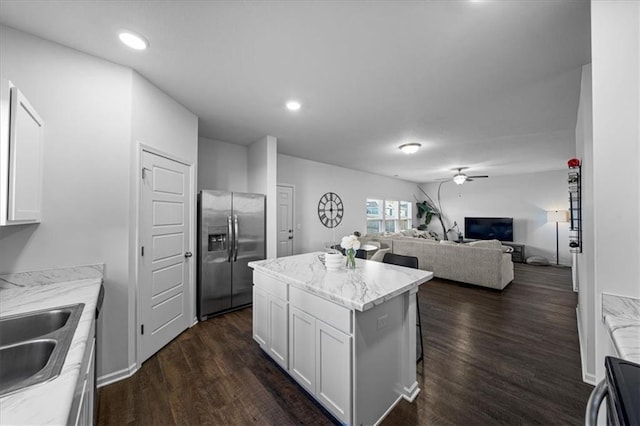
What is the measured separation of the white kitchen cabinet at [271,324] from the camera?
203cm

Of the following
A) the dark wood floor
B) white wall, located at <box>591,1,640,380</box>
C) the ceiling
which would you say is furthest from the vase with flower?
the ceiling

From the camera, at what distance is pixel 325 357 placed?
1.62m

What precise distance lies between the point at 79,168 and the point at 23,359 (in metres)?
1.48

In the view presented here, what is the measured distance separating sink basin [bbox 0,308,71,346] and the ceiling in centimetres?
185

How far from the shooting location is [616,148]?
1.12 m

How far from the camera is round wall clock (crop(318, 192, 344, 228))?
5949 millimetres

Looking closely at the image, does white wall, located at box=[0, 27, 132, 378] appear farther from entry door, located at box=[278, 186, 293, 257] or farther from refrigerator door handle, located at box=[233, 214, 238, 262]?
entry door, located at box=[278, 186, 293, 257]

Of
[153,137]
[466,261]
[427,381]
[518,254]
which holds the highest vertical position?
[153,137]

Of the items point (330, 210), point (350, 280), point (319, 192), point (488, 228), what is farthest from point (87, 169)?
point (488, 228)

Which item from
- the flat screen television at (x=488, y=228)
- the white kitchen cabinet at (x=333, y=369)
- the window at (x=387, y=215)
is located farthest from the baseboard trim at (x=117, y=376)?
the flat screen television at (x=488, y=228)

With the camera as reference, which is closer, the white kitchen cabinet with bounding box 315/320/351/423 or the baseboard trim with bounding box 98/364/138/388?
the white kitchen cabinet with bounding box 315/320/351/423

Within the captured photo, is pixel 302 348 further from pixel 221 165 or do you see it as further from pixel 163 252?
pixel 221 165

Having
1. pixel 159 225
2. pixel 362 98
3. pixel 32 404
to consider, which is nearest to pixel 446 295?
pixel 362 98

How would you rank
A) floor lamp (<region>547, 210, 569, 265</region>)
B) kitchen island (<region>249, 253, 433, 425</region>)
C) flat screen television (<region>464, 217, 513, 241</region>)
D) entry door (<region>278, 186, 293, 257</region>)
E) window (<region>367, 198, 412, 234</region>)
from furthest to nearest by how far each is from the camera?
window (<region>367, 198, 412, 234</region>)
flat screen television (<region>464, 217, 513, 241</region>)
floor lamp (<region>547, 210, 569, 265</region>)
entry door (<region>278, 186, 293, 257</region>)
kitchen island (<region>249, 253, 433, 425</region>)
